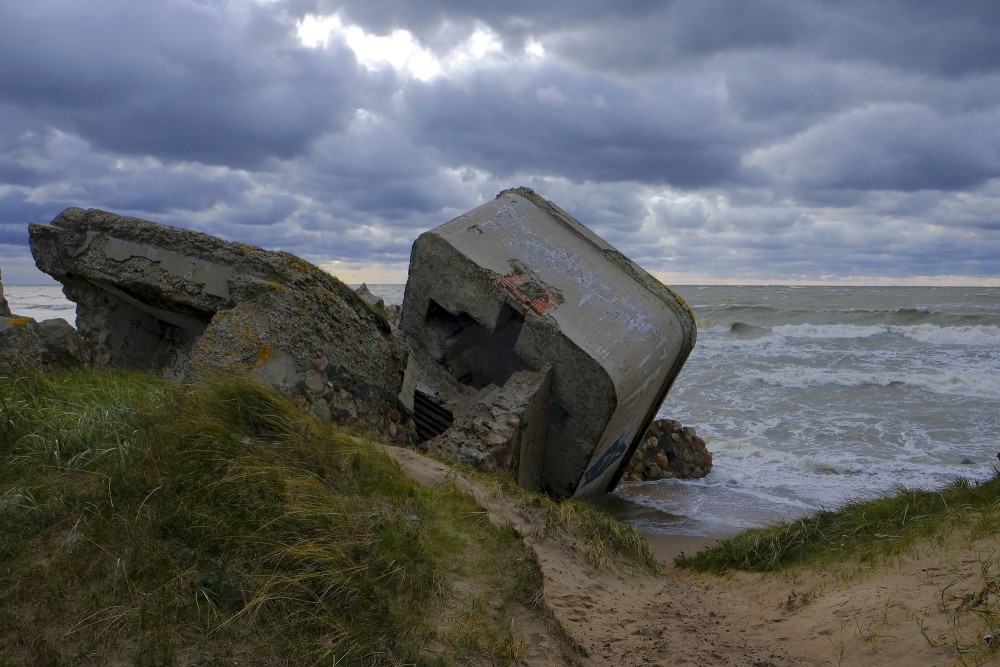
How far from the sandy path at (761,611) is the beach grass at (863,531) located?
17 cm

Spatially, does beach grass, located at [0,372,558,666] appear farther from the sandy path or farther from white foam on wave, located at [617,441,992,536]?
white foam on wave, located at [617,441,992,536]

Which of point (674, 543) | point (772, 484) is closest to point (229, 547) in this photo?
point (674, 543)

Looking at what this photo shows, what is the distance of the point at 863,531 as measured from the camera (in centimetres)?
413

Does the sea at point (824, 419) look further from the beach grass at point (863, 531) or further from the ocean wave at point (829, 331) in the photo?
the beach grass at point (863, 531)

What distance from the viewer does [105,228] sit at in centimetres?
514

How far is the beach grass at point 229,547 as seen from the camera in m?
2.41

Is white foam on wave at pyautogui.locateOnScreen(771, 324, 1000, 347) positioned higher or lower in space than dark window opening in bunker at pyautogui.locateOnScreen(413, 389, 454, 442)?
higher

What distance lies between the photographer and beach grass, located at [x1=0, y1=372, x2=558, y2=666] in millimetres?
2410

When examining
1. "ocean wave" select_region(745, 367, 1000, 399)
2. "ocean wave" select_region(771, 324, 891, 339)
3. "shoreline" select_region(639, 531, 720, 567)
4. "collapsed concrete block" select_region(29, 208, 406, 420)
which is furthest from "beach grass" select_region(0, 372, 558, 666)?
"ocean wave" select_region(771, 324, 891, 339)

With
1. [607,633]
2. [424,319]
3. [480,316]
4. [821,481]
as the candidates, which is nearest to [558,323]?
[480,316]

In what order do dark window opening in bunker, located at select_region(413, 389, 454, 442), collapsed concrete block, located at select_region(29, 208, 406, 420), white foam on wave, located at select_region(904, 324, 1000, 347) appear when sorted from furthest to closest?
white foam on wave, located at select_region(904, 324, 1000, 347), dark window opening in bunker, located at select_region(413, 389, 454, 442), collapsed concrete block, located at select_region(29, 208, 406, 420)

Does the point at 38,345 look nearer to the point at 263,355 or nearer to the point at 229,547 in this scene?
the point at 263,355

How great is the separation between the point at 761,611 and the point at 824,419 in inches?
331

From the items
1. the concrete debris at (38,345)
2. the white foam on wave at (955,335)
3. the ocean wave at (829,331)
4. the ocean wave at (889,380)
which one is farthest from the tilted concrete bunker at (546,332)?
the ocean wave at (829,331)
